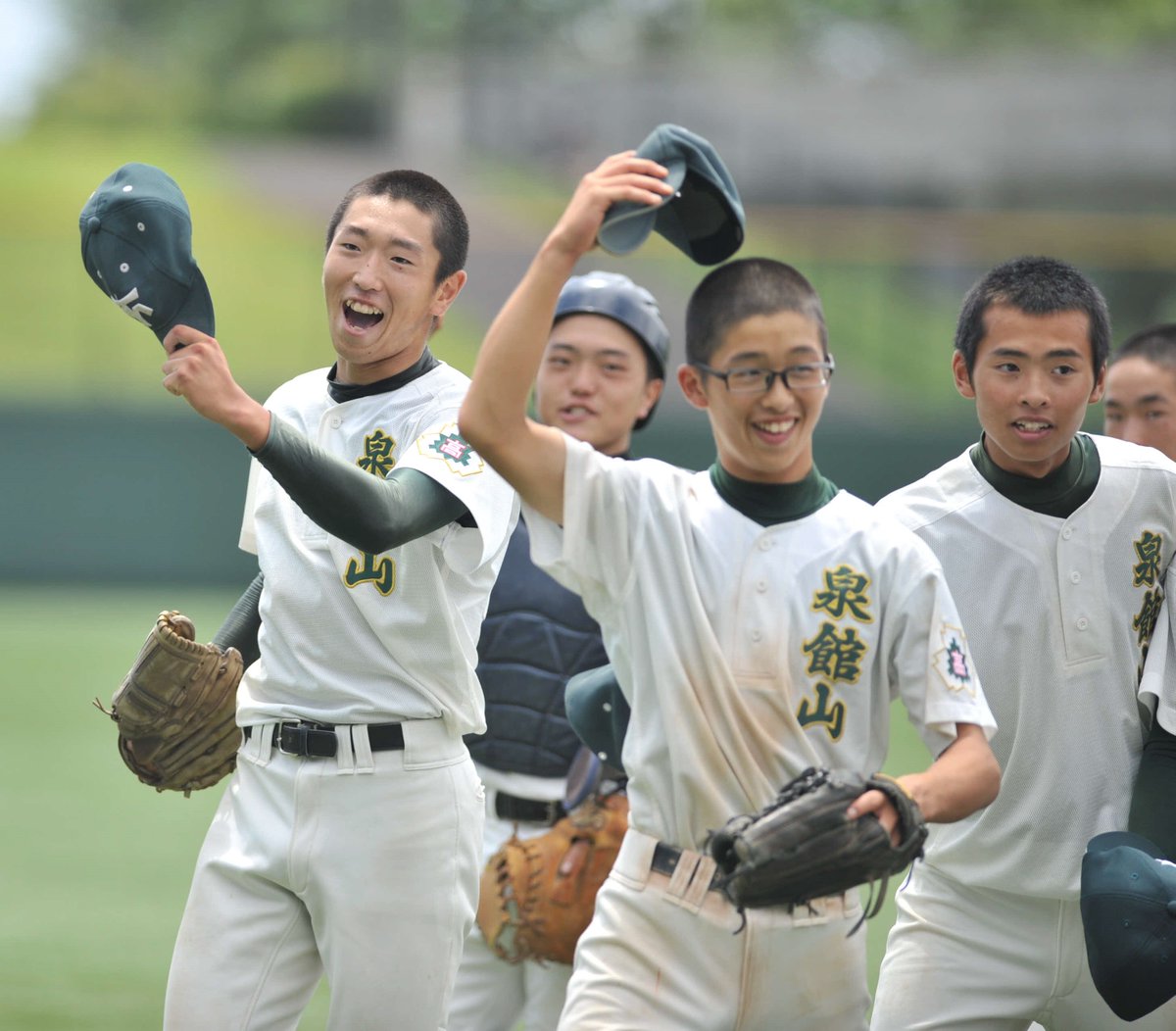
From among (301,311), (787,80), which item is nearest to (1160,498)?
(301,311)

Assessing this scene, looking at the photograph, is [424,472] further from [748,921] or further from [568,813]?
[568,813]

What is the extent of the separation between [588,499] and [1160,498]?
139cm

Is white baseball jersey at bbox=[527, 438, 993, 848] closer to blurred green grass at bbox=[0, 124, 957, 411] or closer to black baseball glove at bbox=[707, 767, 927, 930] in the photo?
black baseball glove at bbox=[707, 767, 927, 930]

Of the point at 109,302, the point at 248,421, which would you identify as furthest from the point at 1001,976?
the point at 109,302

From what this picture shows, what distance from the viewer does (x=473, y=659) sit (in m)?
3.73

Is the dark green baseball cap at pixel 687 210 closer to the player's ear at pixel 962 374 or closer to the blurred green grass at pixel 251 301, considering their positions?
the player's ear at pixel 962 374

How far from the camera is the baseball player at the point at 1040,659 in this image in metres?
3.57

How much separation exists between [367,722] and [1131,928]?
4.99 feet

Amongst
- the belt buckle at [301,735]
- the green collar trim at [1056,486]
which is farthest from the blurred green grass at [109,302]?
the green collar trim at [1056,486]

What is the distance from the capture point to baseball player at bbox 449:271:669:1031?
4.52 meters

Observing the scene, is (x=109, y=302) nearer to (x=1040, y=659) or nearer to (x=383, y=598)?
(x=383, y=598)

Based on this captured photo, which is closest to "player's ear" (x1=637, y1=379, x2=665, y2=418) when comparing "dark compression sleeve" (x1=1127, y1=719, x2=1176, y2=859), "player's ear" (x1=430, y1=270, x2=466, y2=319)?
"player's ear" (x1=430, y1=270, x2=466, y2=319)

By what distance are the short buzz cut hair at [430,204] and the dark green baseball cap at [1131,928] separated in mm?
1794

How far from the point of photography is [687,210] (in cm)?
315
